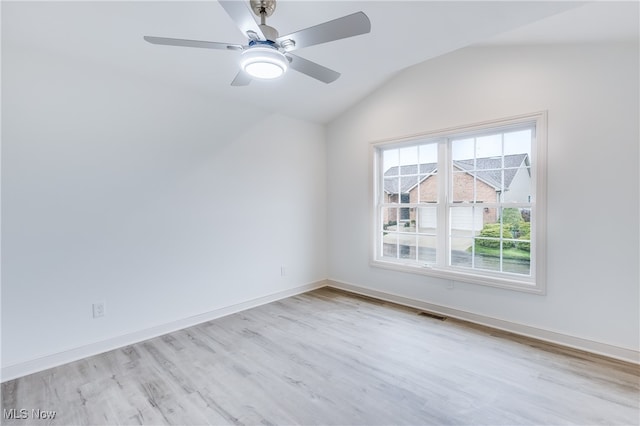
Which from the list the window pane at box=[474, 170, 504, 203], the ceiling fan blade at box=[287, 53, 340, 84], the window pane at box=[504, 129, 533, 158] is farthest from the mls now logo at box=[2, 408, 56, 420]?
the window pane at box=[504, 129, 533, 158]

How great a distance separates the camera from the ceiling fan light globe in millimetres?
1695

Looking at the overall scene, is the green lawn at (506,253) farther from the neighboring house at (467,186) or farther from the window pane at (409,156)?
the window pane at (409,156)

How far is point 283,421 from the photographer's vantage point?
1.79 m

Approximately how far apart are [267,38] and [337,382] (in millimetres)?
2250

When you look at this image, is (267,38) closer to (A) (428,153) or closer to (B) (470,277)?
(A) (428,153)

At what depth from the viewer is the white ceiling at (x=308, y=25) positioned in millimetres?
1909

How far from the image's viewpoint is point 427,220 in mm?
3748

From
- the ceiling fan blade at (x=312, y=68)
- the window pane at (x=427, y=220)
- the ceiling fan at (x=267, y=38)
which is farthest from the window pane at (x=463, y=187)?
the ceiling fan at (x=267, y=38)

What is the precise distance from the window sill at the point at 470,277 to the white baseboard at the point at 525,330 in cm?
34

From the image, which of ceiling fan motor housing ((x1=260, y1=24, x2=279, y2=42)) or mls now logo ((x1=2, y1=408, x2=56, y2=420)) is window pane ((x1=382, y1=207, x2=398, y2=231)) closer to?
ceiling fan motor housing ((x1=260, y1=24, x2=279, y2=42))

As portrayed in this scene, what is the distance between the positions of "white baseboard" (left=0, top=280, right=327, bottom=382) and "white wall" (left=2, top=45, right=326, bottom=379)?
0.04 meters

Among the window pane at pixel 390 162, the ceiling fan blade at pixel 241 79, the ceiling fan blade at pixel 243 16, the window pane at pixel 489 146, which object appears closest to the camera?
the ceiling fan blade at pixel 243 16

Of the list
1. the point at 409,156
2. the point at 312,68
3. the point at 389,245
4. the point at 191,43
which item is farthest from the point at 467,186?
the point at 191,43

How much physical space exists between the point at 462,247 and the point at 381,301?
3.96ft
